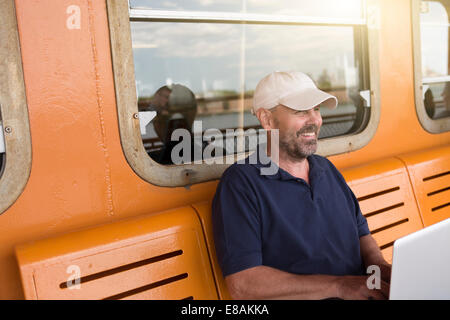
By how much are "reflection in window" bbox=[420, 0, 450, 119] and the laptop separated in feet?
7.45

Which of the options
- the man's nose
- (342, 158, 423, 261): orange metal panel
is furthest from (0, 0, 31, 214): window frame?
(342, 158, 423, 261): orange metal panel

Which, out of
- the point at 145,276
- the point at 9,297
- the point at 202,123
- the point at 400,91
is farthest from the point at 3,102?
the point at 400,91

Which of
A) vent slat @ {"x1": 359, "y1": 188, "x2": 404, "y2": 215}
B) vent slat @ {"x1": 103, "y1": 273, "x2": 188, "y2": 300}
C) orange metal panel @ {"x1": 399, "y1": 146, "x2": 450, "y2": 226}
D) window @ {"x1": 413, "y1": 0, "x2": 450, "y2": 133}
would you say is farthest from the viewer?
window @ {"x1": 413, "y1": 0, "x2": 450, "y2": 133}

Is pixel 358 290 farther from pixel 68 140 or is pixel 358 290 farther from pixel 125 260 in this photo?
pixel 68 140

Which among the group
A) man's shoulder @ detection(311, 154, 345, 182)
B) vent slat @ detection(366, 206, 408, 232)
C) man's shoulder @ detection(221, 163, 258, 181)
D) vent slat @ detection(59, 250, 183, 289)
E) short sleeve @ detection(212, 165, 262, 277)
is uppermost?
man's shoulder @ detection(221, 163, 258, 181)

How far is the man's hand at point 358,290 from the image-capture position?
148 cm

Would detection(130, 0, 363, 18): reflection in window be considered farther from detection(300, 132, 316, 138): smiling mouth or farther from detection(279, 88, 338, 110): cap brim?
detection(300, 132, 316, 138): smiling mouth

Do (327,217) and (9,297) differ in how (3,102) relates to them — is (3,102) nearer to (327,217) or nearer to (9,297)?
(9,297)

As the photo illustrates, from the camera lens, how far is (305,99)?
181 centimetres

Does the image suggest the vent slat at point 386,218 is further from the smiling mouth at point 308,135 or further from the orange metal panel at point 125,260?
the orange metal panel at point 125,260

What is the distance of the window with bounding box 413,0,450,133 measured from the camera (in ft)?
→ 9.71

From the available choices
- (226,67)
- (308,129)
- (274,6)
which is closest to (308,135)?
(308,129)

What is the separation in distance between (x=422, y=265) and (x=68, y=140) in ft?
4.55

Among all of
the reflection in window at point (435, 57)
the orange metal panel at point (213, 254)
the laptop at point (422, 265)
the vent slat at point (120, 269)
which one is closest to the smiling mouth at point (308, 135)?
the orange metal panel at point (213, 254)
